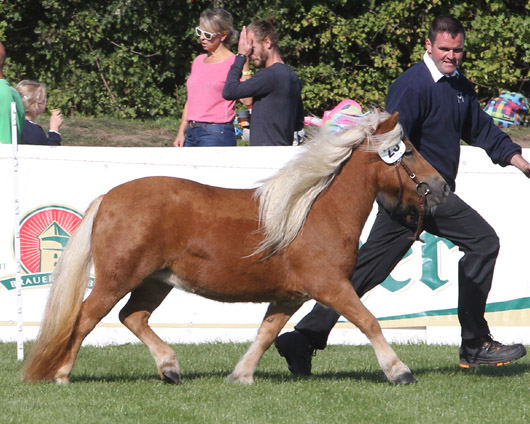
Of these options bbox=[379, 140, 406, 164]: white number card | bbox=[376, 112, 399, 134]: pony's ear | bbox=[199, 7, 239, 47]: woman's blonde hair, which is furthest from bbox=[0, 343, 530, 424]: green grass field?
bbox=[199, 7, 239, 47]: woman's blonde hair

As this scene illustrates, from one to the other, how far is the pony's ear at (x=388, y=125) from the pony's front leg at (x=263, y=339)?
3.77ft

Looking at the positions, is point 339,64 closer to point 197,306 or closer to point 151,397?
point 197,306

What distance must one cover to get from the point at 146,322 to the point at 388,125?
6.10ft

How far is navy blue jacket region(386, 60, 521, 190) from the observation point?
589 cm

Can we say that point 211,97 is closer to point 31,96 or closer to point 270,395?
point 31,96

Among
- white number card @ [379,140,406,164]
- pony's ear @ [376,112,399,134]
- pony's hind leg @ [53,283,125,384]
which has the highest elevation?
pony's ear @ [376,112,399,134]

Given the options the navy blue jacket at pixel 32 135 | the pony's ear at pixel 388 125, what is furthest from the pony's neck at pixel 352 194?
the navy blue jacket at pixel 32 135

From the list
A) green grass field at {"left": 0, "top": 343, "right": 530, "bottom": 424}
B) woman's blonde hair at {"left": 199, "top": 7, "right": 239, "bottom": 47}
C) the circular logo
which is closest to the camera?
green grass field at {"left": 0, "top": 343, "right": 530, "bottom": 424}

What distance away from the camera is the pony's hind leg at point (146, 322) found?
18.4ft

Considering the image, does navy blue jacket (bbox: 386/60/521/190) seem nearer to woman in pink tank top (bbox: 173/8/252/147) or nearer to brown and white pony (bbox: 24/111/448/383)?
brown and white pony (bbox: 24/111/448/383)

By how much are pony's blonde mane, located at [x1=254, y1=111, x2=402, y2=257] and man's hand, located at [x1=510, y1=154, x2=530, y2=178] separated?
3.30 feet

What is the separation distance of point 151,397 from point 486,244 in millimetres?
2287

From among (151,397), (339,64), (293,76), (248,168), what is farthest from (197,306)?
(339,64)

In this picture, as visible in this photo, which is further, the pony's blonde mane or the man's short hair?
the man's short hair
